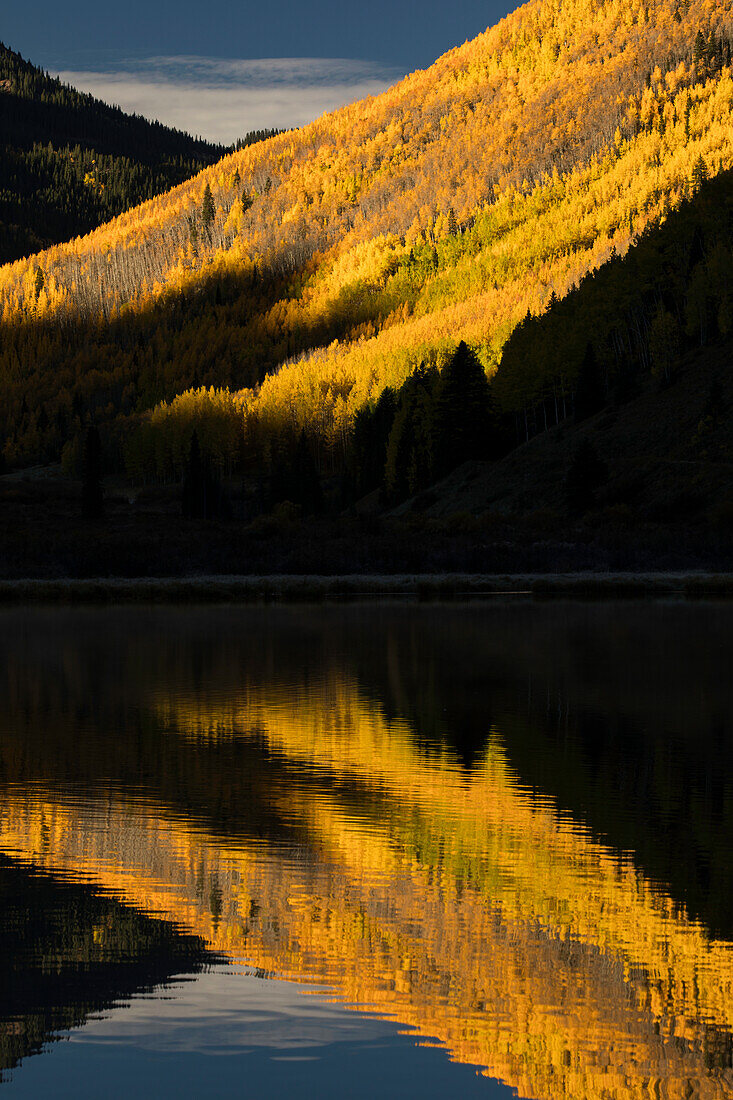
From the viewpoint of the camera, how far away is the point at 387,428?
13838 cm

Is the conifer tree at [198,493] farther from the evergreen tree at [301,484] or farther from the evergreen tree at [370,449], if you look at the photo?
Result: the evergreen tree at [370,449]

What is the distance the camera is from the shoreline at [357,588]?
195 ft

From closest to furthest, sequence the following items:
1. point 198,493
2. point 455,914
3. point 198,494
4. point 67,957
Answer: point 67,957, point 455,914, point 198,494, point 198,493

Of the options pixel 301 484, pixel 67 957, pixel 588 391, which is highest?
pixel 588 391

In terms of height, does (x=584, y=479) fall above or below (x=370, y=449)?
below

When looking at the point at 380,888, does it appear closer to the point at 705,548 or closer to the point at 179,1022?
the point at 179,1022

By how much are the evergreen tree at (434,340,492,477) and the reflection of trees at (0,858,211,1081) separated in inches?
4141

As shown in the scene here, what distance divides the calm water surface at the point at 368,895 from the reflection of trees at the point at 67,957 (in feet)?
0.09

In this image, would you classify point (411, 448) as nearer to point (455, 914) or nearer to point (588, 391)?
point (588, 391)

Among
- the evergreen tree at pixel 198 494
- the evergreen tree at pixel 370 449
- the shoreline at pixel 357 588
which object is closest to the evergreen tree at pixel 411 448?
the evergreen tree at pixel 370 449

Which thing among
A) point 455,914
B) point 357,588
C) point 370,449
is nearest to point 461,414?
point 370,449

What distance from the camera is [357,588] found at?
62406mm

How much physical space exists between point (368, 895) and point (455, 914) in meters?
0.89

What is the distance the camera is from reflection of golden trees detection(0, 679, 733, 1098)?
772cm
